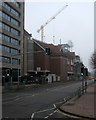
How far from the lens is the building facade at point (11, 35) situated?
54.3 metres

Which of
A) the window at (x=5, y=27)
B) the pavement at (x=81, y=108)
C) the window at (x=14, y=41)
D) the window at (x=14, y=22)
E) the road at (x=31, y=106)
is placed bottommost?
the road at (x=31, y=106)

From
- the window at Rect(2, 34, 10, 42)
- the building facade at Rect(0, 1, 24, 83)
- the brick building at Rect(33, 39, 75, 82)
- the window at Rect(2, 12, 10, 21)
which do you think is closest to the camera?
the building facade at Rect(0, 1, 24, 83)

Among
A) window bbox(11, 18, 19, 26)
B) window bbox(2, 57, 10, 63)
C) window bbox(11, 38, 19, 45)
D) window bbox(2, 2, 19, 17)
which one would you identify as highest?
window bbox(2, 2, 19, 17)

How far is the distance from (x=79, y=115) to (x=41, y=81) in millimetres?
47826

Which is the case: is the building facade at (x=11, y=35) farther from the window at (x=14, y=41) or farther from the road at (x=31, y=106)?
the road at (x=31, y=106)

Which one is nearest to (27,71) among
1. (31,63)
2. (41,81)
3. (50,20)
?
(31,63)

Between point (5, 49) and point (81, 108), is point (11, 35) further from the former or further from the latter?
point (81, 108)

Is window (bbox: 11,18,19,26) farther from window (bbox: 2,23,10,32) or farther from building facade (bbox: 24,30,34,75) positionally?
building facade (bbox: 24,30,34,75)

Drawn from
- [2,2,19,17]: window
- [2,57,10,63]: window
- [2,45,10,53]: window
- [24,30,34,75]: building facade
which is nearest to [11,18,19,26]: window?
[2,2,19,17]: window

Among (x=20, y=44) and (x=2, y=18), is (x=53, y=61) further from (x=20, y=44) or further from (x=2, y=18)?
(x=2, y=18)

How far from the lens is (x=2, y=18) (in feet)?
178

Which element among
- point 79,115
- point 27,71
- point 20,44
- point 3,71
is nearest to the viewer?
point 79,115

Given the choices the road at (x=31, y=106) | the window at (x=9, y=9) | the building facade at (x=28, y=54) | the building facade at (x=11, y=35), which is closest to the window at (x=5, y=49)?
the building facade at (x=11, y=35)

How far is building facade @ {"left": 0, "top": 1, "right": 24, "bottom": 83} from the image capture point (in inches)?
2140
